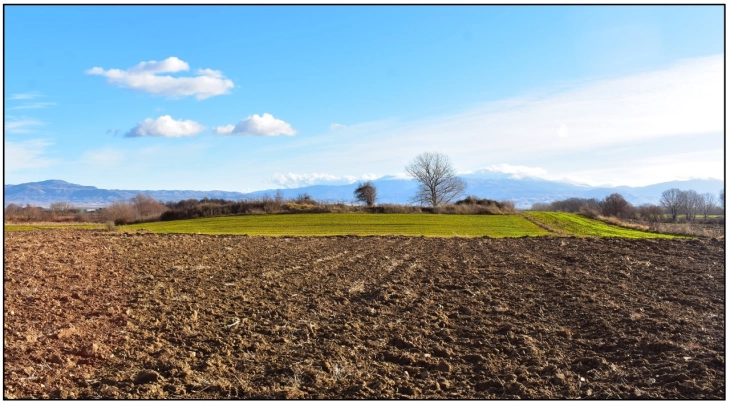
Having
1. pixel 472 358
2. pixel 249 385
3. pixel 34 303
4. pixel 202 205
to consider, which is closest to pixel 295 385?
pixel 249 385

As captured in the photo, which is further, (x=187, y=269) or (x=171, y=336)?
(x=187, y=269)

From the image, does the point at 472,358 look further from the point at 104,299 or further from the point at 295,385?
the point at 104,299

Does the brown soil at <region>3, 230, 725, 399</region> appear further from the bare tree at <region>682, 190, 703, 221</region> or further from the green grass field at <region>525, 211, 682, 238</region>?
the bare tree at <region>682, 190, 703, 221</region>

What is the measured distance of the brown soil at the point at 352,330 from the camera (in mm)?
6207

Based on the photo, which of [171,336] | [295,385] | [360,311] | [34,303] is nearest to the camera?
[295,385]

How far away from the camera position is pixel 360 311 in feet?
33.3

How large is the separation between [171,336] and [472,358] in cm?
462

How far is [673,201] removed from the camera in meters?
66.4

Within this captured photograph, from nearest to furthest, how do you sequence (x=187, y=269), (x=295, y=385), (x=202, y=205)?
(x=295, y=385) → (x=187, y=269) → (x=202, y=205)

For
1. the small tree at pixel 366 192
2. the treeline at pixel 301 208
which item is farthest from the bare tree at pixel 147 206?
the small tree at pixel 366 192

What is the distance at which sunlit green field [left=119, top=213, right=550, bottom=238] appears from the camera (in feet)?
126

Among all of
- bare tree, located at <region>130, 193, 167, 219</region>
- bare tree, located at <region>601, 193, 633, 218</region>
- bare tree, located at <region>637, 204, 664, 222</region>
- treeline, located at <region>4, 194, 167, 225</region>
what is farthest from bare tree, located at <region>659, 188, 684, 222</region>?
treeline, located at <region>4, 194, 167, 225</region>

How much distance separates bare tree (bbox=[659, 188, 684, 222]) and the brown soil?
56.0m

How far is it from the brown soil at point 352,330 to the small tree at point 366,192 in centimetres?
5826
